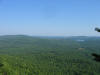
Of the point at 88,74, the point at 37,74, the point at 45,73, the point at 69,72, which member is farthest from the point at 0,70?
the point at 88,74

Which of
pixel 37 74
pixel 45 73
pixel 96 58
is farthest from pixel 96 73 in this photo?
pixel 96 58

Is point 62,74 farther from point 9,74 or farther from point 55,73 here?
point 9,74

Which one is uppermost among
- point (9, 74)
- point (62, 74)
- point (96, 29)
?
point (96, 29)

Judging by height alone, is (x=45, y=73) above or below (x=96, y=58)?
below

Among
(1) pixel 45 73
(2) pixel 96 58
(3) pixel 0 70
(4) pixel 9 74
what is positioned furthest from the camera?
(1) pixel 45 73

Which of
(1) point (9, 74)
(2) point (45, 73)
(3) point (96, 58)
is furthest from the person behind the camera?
(2) point (45, 73)

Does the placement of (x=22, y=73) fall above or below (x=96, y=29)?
below

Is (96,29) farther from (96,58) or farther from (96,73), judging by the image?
(96,73)

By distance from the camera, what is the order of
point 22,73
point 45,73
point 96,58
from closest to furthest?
point 96,58 → point 22,73 → point 45,73

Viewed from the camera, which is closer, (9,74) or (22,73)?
(9,74)
